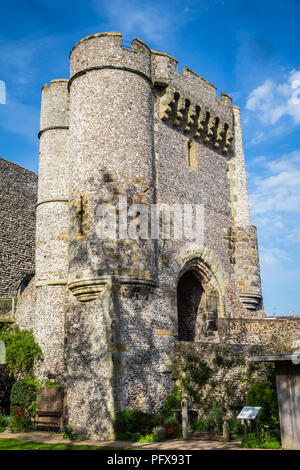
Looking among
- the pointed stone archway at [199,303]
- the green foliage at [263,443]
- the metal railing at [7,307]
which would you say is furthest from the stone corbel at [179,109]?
the green foliage at [263,443]

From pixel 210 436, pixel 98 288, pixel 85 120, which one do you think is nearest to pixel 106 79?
pixel 85 120

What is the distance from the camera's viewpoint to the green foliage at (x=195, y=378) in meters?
11.8

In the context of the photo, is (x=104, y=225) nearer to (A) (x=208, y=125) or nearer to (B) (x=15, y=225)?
(A) (x=208, y=125)

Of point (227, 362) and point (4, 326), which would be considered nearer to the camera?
point (227, 362)

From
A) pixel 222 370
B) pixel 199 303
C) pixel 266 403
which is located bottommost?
pixel 266 403

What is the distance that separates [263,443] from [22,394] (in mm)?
6988

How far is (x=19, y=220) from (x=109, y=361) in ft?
40.3

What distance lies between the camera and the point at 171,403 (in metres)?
11.5

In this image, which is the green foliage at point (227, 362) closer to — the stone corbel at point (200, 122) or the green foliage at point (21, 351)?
the green foliage at point (21, 351)

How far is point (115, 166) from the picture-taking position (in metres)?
12.1

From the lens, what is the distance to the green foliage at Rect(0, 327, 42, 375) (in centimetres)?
1355

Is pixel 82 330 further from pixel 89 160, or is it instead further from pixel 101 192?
Answer: pixel 89 160

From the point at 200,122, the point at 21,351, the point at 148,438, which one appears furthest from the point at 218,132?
the point at 148,438

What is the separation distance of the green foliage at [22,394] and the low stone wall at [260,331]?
18.9 ft
